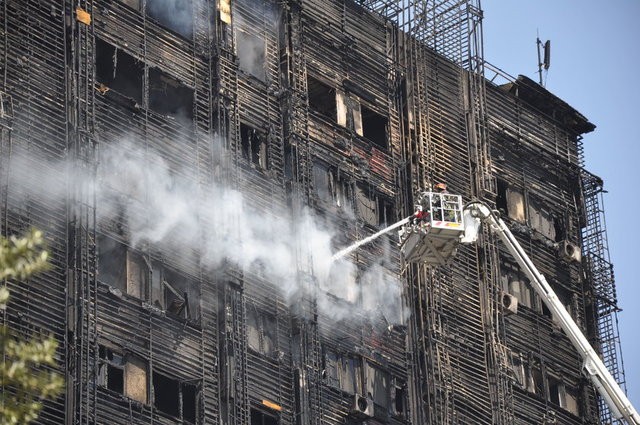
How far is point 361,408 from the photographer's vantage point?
211 ft

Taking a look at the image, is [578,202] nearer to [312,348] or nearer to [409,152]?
[409,152]

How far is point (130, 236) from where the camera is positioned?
192ft

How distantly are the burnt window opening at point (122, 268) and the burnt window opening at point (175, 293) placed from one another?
1.57 ft

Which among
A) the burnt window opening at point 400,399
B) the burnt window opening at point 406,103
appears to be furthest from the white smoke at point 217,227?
the burnt window opening at point 406,103

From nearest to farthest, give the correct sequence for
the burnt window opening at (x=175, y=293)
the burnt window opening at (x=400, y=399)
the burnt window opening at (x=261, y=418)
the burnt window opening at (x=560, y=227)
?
the burnt window opening at (x=175, y=293)
the burnt window opening at (x=261, y=418)
the burnt window opening at (x=400, y=399)
the burnt window opening at (x=560, y=227)

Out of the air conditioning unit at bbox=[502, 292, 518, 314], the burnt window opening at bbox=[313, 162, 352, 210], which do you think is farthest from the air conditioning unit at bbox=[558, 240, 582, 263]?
the burnt window opening at bbox=[313, 162, 352, 210]

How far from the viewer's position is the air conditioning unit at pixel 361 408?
63.9 metres

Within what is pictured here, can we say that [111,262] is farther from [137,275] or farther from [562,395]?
[562,395]

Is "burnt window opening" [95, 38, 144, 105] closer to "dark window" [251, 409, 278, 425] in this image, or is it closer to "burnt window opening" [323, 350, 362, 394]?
"dark window" [251, 409, 278, 425]

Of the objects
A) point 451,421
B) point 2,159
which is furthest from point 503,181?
point 2,159

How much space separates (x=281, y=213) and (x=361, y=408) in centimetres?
743

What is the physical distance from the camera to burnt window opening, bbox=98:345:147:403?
55562 mm

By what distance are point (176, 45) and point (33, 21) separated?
690 centimetres

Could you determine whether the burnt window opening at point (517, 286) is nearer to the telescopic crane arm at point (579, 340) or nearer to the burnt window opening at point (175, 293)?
the telescopic crane arm at point (579, 340)
